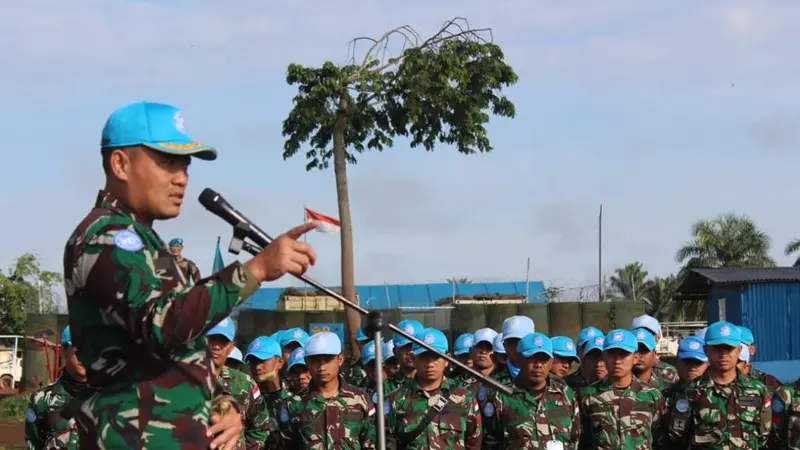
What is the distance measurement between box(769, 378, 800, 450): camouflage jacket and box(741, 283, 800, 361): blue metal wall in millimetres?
20233

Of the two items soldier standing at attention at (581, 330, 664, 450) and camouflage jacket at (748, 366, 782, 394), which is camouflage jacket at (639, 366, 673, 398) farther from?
camouflage jacket at (748, 366, 782, 394)

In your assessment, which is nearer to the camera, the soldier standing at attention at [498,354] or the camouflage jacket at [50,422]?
the camouflage jacket at [50,422]

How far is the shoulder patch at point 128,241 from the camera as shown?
3631 mm

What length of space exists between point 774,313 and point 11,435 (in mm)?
17351

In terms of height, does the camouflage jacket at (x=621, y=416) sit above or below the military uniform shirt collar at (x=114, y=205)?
below

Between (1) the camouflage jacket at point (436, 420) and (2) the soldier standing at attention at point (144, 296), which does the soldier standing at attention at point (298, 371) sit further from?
(2) the soldier standing at attention at point (144, 296)

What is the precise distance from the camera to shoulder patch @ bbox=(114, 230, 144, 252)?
11.9ft

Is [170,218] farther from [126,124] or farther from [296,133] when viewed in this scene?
[296,133]

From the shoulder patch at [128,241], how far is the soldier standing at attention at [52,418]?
4.51 meters

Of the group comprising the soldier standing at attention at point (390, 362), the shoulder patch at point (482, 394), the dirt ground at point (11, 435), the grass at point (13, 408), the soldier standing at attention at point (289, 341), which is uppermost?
the soldier standing at attention at point (289, 341)

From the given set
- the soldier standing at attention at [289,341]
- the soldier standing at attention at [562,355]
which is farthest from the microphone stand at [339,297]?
the soldier standing at attention at [289,341]

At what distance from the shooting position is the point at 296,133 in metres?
26.8

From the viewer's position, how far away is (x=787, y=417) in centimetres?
959

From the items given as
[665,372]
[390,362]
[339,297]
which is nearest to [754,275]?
[665,372]
